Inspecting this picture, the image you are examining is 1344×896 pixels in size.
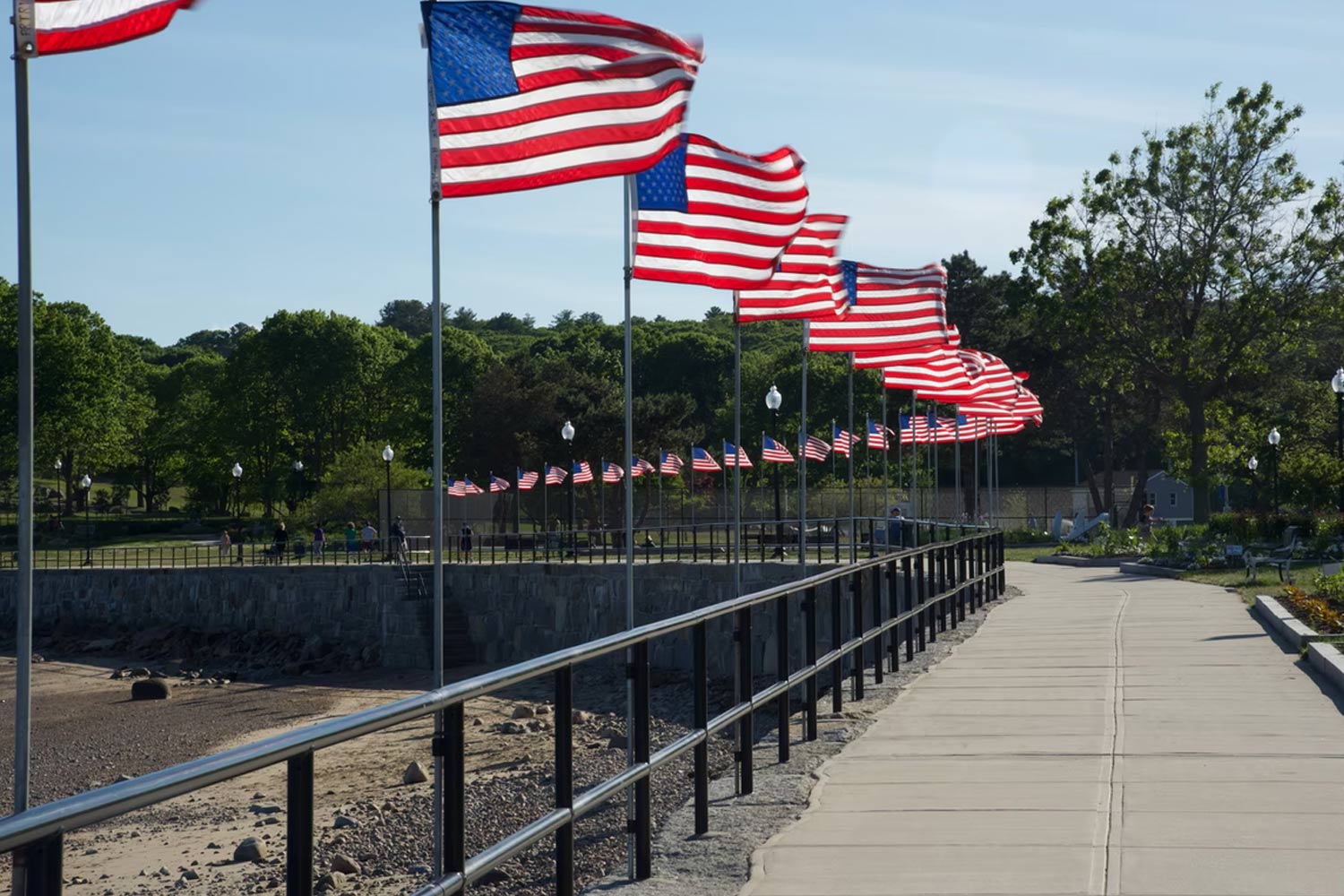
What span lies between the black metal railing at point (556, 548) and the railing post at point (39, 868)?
1076 inches

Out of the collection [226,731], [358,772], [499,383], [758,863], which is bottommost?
[226,731]

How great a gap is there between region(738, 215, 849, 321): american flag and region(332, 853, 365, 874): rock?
1554 centimetres

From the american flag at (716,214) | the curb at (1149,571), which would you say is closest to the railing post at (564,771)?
the american flag at (716,214)

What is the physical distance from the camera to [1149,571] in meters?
35.9

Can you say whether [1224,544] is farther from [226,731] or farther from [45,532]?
[45,532]

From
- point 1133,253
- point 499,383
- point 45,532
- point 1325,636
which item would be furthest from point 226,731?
point 45,532

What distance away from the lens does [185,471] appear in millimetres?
110750

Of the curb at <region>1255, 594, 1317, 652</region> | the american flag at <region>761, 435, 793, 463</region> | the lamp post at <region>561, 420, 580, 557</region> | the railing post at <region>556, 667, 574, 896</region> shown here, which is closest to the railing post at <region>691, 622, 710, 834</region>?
the railing post at <region>556, 667, 574, 896</region>

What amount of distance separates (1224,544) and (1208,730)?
92.2 ft

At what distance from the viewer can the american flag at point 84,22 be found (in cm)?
579

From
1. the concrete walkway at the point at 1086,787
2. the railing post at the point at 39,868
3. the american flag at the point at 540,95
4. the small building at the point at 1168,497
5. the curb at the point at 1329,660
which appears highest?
the american flag at the point at 540,95

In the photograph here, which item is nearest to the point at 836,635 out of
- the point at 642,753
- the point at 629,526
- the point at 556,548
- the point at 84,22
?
the point at 629,526

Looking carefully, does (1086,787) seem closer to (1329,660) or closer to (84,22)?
(1329,660)

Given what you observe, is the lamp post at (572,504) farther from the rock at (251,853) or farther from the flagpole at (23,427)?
the rock at (251,853)
